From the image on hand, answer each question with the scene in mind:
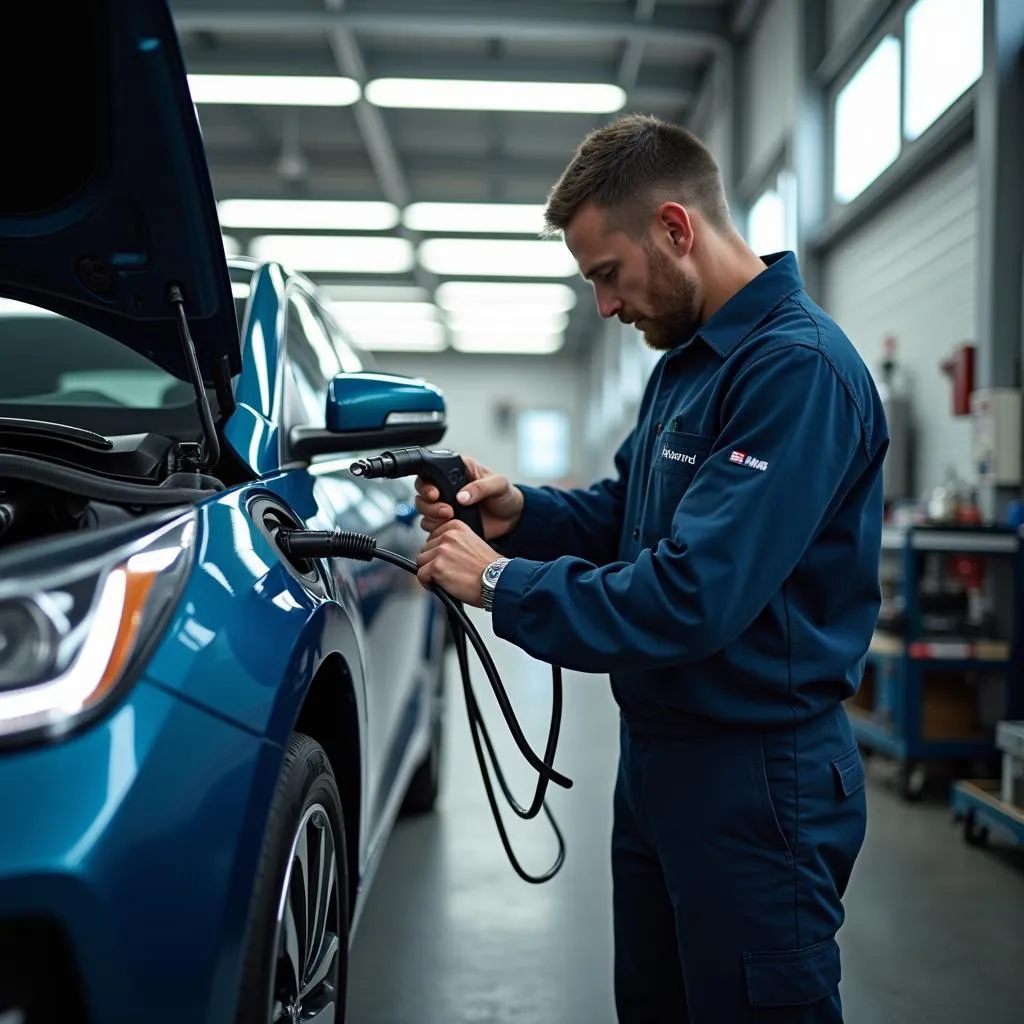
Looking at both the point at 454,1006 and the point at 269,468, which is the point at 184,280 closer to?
the point at 269,468

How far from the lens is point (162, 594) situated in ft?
3.00

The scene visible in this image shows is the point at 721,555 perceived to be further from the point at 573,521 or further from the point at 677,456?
the point at 573,521

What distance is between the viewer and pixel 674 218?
4.24 feet

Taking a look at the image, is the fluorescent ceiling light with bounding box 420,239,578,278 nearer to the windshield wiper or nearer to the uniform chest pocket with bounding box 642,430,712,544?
the uniform chest pocket with bounding box 642,430,712,544

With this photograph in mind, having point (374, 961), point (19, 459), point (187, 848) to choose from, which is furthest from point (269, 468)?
point (374, 961)

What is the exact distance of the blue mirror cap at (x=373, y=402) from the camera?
5.16ft

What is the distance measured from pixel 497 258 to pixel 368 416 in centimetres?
959

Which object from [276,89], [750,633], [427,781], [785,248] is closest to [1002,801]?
[427,781]

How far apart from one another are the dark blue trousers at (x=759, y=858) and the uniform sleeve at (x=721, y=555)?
0.66 feet

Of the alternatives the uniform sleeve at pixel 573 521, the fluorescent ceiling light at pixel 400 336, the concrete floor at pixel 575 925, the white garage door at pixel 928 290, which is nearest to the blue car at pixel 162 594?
the uniform sleeve at pixel 573 521

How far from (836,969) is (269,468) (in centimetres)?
99

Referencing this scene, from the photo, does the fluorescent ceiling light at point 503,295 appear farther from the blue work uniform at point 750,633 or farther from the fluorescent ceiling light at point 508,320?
the blue work uniform at point 750,633

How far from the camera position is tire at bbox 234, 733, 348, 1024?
3.18 feet

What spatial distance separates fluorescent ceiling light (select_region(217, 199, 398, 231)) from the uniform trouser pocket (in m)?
9.14
